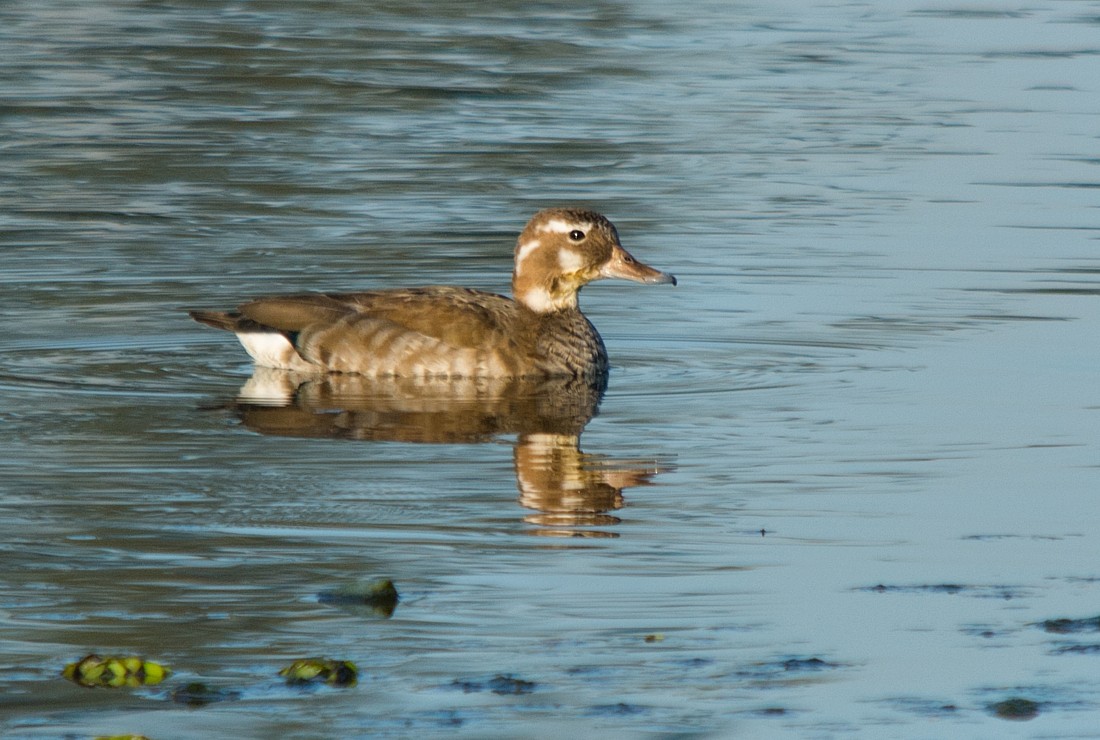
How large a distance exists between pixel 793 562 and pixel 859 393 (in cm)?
370

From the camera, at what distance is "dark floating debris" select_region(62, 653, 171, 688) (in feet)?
20.2

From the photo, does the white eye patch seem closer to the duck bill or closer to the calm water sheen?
the duck bill

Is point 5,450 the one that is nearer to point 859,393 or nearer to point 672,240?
point 859,393

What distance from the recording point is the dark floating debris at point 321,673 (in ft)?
20.3

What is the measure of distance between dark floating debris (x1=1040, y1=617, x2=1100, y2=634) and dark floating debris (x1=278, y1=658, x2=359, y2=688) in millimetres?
2134

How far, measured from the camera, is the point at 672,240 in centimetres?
1554

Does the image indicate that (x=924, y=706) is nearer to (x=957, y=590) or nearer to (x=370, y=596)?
(x=957, y=590)

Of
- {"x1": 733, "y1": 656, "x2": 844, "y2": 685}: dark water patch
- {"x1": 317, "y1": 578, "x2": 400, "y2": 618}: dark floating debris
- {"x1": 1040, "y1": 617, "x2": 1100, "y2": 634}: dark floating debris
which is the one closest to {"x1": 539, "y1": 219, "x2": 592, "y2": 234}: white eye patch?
{"x1": 317, "y1": 578, "x2": 400, "y2": 618}: dark floating debris

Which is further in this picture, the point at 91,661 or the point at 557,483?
the point at 557,483

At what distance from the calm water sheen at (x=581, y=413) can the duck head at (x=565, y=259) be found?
0.56 meters

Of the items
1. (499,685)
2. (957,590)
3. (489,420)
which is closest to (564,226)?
(489,420)

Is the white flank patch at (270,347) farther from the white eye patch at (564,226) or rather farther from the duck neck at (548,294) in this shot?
the white eye patch at (564,226)

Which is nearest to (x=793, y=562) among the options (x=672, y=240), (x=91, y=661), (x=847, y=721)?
(x=847, y=721)

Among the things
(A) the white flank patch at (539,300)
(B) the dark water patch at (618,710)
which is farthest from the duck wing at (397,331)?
(B) the dark water patch at (618,710)
